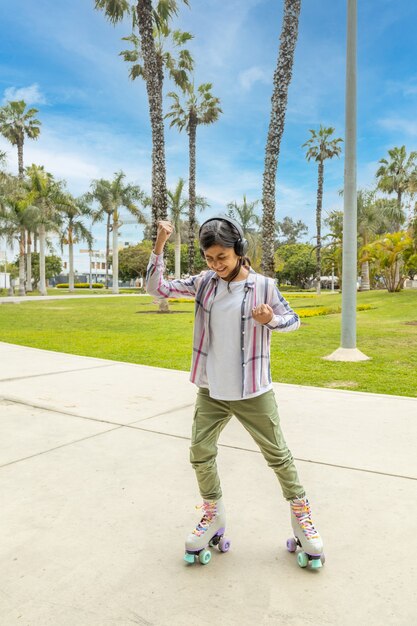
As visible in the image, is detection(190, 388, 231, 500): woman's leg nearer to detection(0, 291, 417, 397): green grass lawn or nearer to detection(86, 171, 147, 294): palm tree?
detection(0, 291, 417, 397): green grass lawn

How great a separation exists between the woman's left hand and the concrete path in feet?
3.76

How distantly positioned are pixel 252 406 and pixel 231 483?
3.55 feet

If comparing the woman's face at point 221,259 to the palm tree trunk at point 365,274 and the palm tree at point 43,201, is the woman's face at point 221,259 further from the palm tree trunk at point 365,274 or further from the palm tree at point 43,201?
the palm tree trunk at point 365,274

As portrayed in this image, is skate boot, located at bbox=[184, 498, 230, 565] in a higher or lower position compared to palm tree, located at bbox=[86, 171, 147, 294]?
lower

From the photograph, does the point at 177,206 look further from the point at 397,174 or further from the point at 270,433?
the point at 270,433

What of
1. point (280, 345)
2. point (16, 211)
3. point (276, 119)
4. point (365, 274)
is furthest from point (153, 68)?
point (365, 274)

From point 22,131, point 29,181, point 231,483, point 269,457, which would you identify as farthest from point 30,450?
point 22,131

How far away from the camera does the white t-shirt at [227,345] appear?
2.36 m

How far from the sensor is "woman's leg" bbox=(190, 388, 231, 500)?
2406 millimetres

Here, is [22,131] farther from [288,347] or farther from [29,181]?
[288,347]

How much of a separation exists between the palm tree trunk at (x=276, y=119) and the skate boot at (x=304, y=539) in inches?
535

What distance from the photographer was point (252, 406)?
7.80ft

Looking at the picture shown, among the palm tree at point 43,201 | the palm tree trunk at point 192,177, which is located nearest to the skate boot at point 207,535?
the palm tree trunk at point 192,177

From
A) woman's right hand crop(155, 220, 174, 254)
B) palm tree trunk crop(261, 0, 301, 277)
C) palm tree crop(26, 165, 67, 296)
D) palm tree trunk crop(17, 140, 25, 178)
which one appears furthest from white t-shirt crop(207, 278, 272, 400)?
palm tree trunk crop(17, 140, 25, 178)
